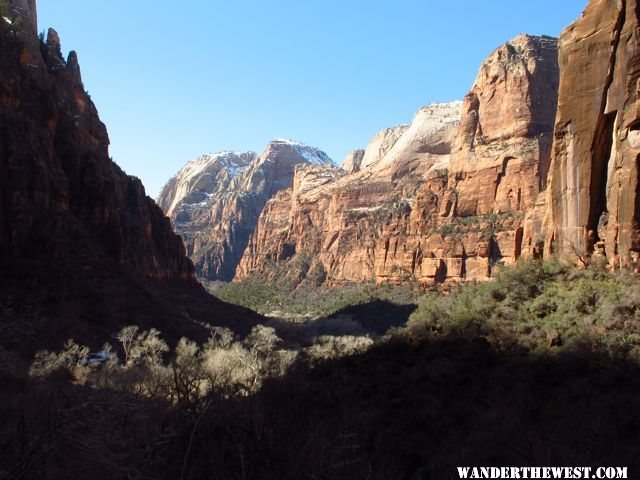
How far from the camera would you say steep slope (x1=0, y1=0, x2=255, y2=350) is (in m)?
34.9

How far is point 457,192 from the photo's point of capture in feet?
261

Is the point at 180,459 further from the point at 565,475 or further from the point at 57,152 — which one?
the point at 57,152

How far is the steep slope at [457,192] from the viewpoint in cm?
7106

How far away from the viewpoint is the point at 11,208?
1448 inches

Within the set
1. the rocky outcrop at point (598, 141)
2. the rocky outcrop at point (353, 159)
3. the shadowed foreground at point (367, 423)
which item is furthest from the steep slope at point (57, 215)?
the rocky outcrop at point (353, 159)

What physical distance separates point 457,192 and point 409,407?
68282 millimetres

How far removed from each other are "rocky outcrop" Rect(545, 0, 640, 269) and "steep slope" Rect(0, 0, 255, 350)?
25790 mm

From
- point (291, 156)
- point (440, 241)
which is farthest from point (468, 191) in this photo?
point (291, 156)

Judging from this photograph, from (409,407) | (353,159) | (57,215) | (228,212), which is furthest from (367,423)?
(353,159)

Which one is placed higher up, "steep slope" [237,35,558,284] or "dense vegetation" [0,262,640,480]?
"steep slope" [237,35,558,284]

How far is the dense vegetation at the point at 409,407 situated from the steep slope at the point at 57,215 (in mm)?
12416

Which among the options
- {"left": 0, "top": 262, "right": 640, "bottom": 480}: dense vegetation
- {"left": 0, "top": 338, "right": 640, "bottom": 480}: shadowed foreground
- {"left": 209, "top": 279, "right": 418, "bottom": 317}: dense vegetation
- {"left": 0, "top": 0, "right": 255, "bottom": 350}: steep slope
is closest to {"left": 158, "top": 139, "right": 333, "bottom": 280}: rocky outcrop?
{"left": 209, "top": 279, "right": 418, "bottom": 317}: dense vegetation

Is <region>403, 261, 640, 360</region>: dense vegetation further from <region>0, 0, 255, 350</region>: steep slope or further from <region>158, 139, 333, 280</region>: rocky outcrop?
<region>158, 139, 333, 280</region>: rocky outcrop

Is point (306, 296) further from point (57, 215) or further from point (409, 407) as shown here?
point (409, 407)
